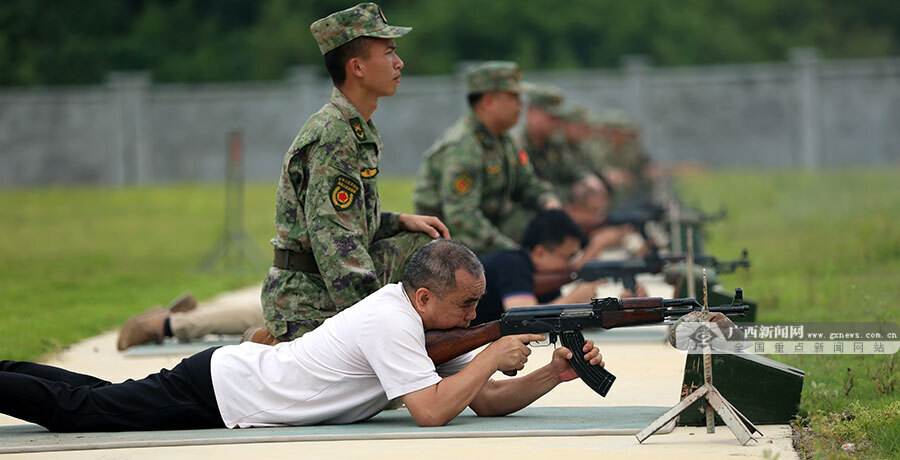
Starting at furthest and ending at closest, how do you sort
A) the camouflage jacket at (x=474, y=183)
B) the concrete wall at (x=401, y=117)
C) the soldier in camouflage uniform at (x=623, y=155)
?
1. the concrete wall at (x=401, y=117)
2. the soldier in camouflage uniform at (x=623, y=155)
3. the camouflage jacket at (x=474, y=183)

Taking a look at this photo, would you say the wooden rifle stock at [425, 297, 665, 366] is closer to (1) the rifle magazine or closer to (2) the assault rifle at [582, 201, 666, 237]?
(1) the rifle magazine

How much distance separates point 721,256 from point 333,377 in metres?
10.5

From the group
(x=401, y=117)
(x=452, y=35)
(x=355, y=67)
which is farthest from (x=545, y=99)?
(x=452, y=35)

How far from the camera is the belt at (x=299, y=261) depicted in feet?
21.4

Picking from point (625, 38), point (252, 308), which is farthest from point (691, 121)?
point (252, 308)

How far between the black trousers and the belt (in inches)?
30.6

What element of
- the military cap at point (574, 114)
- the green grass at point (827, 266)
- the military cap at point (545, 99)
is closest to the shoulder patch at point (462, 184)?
the green grass at point (827, 266)

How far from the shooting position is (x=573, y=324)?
5.65m

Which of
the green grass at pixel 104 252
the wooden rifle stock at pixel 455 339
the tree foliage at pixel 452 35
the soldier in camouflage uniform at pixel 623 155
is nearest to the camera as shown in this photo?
the wooden rifle stock at pixel 455 339

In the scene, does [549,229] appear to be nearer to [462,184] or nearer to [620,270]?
[620,270]

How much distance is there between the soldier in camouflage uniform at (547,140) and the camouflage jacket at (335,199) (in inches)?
258

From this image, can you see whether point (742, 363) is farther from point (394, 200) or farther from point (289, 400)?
point (394, 200)

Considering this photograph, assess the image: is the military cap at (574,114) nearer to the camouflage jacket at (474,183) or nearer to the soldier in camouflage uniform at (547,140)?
the soldier in camouflage uniform at (547,140)

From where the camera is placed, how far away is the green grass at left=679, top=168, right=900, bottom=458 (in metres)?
5.90
